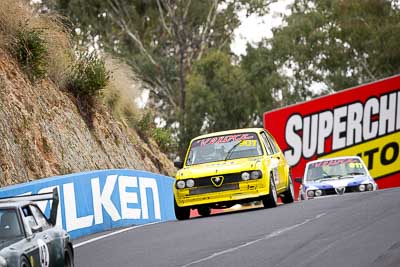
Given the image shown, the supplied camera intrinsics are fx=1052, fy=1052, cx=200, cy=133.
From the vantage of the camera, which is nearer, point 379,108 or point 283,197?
point 283,197

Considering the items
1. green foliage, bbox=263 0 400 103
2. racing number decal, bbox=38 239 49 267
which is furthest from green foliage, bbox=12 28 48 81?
green foliage, bbox=263 0 400 103

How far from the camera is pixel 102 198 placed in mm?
18594

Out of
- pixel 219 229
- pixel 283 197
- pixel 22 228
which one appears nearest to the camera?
pixel 22 228

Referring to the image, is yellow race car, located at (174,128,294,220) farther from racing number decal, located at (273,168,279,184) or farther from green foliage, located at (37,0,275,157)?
green foliage, located at (37,0,275,157)

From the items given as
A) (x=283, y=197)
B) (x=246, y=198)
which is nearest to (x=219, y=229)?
(x=246, y=198)

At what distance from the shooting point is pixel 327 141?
42531mm

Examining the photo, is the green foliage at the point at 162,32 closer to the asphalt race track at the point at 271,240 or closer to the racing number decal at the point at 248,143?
the racing number decal at the point at 248,143

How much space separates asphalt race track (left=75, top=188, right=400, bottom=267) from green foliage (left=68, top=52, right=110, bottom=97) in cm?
922

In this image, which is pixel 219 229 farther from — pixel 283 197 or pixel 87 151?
pixel 87 151

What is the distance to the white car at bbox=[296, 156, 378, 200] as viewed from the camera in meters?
24.6

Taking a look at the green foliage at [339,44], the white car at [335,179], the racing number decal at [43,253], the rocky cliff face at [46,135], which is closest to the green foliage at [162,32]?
the green foliage at [339,44]

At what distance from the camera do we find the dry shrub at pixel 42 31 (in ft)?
80.3

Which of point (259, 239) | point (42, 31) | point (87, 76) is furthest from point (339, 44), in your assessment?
point (259, 239)

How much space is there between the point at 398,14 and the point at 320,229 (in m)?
47.6
